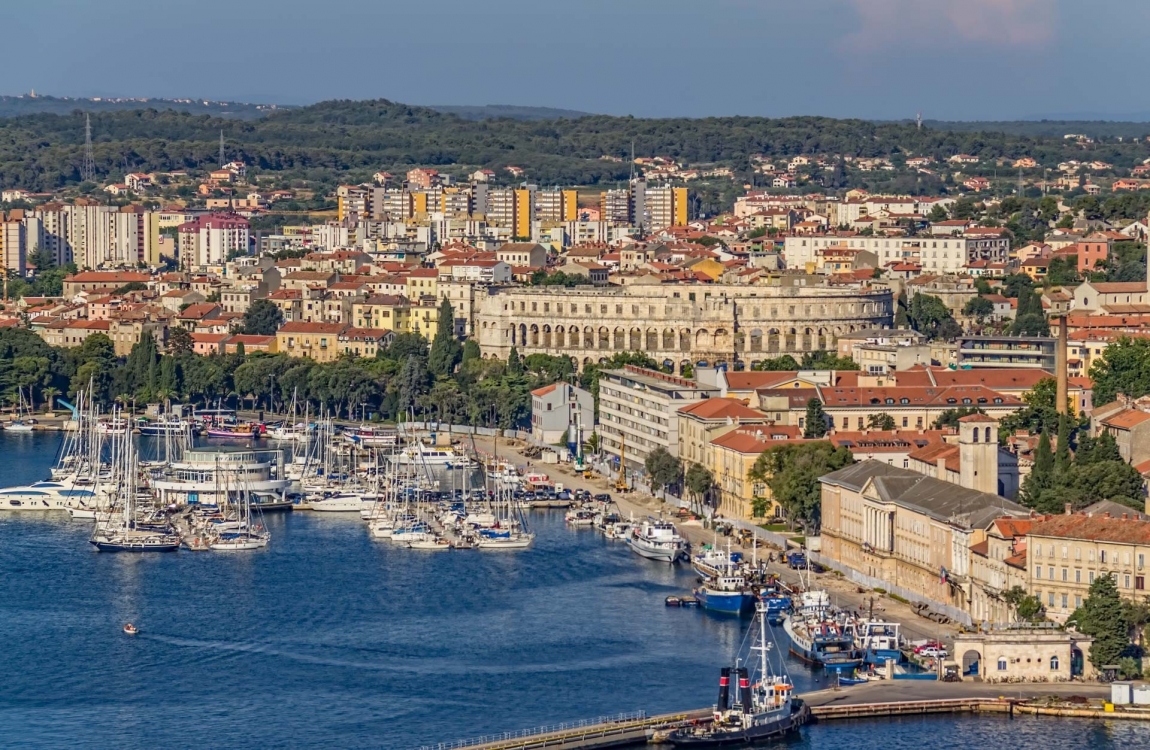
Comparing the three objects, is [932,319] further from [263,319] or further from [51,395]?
[51,395]

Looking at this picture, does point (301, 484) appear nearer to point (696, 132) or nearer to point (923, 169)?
point (923, 169)

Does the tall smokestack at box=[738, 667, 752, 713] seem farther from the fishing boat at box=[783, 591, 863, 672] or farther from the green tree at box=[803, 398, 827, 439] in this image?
the green tree at box=[803, 398, 827, 439]

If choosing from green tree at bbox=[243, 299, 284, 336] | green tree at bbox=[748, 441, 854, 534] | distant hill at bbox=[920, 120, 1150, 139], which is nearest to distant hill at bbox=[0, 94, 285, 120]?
distant hill at bbox=[920, 120, 1150, 139]

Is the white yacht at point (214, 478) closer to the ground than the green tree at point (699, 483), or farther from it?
closer to the ground

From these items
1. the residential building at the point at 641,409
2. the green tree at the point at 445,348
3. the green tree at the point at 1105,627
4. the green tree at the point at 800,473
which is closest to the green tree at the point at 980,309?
the green tree at the point at 445,348

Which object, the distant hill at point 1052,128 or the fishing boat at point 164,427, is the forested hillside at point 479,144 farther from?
the fishing boat at point 164,427

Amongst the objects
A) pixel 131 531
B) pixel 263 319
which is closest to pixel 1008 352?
pixel 131 531

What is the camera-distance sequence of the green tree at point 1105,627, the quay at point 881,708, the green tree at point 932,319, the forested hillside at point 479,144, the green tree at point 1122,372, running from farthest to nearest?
the forested hillside at point 479,144 < the green tree at point 932,319 < the green tree at point 1122,372 < the green tree at point 1105,627 < the quay at point 881,708

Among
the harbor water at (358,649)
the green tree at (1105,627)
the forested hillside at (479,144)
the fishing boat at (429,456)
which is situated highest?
the forested hillside at (479,144)
